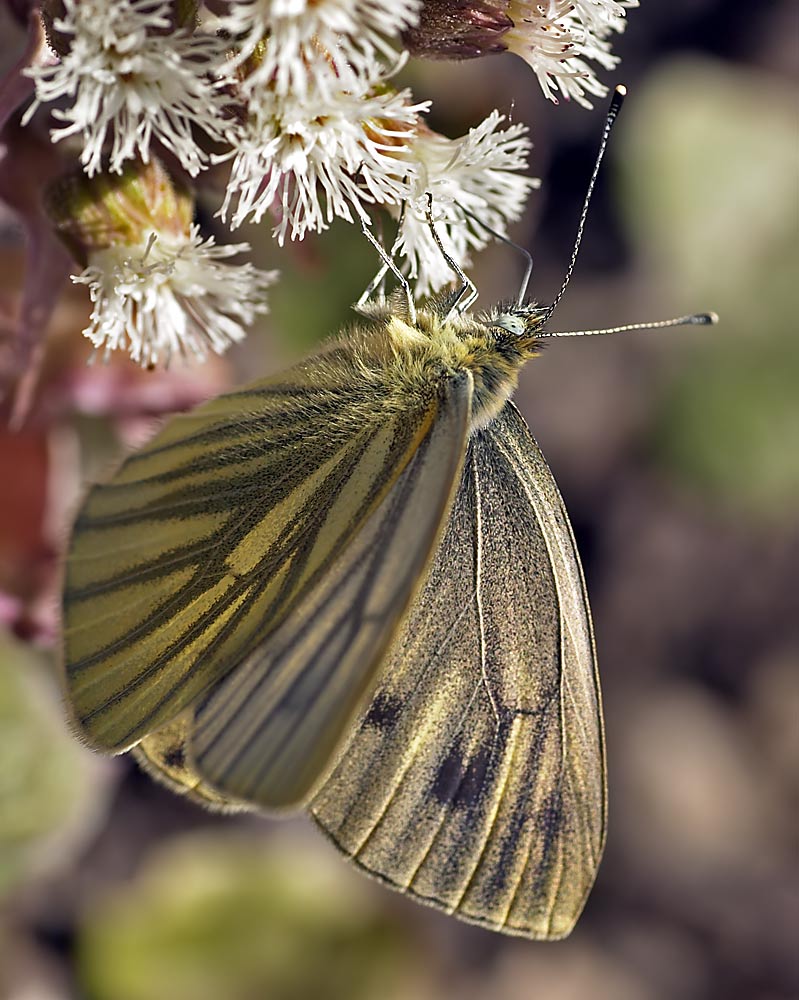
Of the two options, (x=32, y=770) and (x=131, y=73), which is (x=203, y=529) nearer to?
(x=131, y=73)

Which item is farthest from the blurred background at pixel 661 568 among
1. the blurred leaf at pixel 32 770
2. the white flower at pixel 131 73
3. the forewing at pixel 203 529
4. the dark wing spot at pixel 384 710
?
the white flower at pixel 131 73

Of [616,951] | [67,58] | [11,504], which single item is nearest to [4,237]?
[11,504]

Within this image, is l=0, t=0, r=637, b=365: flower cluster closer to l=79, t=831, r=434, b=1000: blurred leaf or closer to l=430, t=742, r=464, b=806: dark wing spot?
l=430, t=742, r=464, b=806: dark wing spot

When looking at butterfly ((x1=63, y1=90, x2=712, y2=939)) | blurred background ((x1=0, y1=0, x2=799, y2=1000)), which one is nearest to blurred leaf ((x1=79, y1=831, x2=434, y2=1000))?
blurred background ((x1=0, y1=0, x2=799, y2=1000))

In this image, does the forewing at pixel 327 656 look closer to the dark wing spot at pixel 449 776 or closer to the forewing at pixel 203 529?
the forewing at pixel 203 529

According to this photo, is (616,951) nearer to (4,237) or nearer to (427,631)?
(427,631)

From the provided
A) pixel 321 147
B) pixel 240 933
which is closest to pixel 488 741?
pixel 321 147
